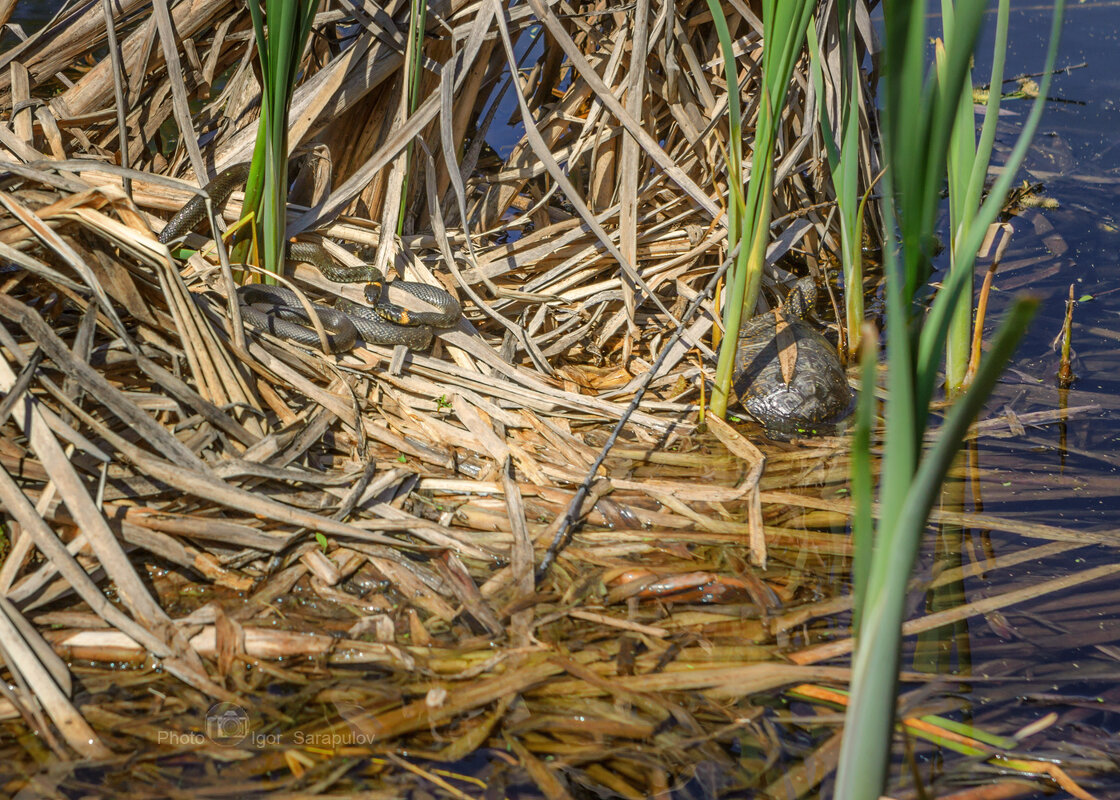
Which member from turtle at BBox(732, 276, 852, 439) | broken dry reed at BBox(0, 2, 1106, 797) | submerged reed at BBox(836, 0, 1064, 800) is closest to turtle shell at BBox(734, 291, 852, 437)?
turtle at BBox(732, 276, 852, 439)

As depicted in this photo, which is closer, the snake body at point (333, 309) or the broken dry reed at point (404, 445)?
the broken dry reed at point (404, 445)

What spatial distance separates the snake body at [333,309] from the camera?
136 inches

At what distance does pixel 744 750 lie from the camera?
7.09 feet

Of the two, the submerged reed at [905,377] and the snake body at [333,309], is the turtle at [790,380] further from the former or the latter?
the submerged reed at [905,377]

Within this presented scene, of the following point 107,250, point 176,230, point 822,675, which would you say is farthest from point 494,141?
point 822,675

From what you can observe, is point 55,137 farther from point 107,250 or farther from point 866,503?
point 866,503

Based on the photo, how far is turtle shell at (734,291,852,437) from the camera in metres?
3.71

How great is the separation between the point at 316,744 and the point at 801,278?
3547mm

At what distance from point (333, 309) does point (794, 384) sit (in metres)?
1.99

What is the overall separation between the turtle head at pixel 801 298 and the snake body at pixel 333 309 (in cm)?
166

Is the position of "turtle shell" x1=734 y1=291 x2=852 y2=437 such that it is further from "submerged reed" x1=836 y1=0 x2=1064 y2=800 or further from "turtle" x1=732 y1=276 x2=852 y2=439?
"submerged reed" x1=836 y1=0 x2=1064 y2=800

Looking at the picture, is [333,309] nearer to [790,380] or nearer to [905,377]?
[790,380]

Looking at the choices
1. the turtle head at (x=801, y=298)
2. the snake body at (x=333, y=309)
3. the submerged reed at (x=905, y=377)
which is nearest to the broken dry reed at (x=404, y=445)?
the snake body at (x=333, y=309)

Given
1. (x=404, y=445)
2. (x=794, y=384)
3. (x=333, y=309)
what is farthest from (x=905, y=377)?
(x=333, y=309)
